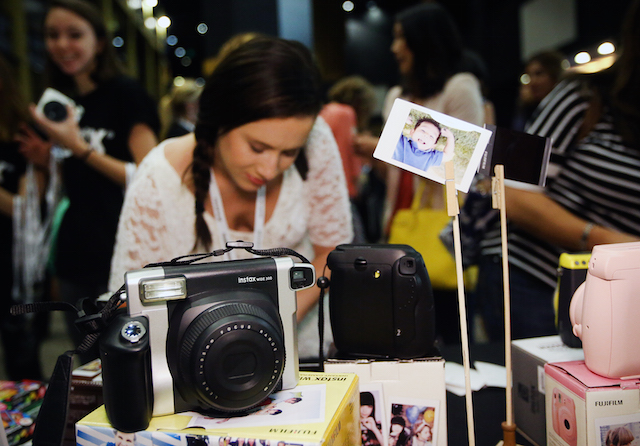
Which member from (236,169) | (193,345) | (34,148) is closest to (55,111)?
(34,148)

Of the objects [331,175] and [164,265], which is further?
[331,175]

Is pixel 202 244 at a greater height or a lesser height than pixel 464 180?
lesser

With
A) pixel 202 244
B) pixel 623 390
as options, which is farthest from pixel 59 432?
pixel 623 390

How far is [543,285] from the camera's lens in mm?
1194

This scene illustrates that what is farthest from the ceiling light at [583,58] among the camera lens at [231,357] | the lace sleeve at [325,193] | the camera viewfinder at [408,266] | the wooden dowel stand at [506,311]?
the camera lens at [231,357]

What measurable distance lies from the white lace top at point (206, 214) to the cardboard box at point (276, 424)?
1.49ft

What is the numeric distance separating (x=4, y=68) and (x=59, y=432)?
4.68ft

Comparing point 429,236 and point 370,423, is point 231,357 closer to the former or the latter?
point 370,423

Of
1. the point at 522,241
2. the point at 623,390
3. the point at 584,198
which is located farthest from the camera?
the point at 522,241

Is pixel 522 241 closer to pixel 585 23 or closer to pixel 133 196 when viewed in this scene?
pixel 133 196

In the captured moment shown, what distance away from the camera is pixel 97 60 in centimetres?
132

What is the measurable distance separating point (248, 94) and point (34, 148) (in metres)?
0.90

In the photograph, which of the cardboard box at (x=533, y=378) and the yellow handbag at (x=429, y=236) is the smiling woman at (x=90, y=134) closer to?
the yellow handbag at (x=429, y=236)

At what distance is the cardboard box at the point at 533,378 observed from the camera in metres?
0.75
